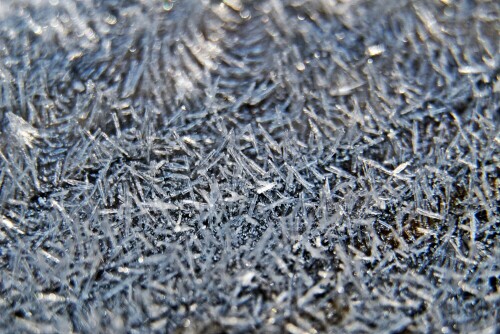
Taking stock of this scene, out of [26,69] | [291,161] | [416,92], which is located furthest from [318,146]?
[26,69]

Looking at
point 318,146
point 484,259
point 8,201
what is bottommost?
point 484,259

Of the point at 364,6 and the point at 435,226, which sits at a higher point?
the point at 364,6

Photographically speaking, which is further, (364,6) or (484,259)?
(364,6)

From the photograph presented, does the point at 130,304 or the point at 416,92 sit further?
the point at 416,92

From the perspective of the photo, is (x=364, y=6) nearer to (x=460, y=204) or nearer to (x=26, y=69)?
(x=460, y=204)

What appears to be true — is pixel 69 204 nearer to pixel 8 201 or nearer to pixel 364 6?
pixel 8 201

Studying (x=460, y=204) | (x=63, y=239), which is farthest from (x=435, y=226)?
(x=63, y=239)
